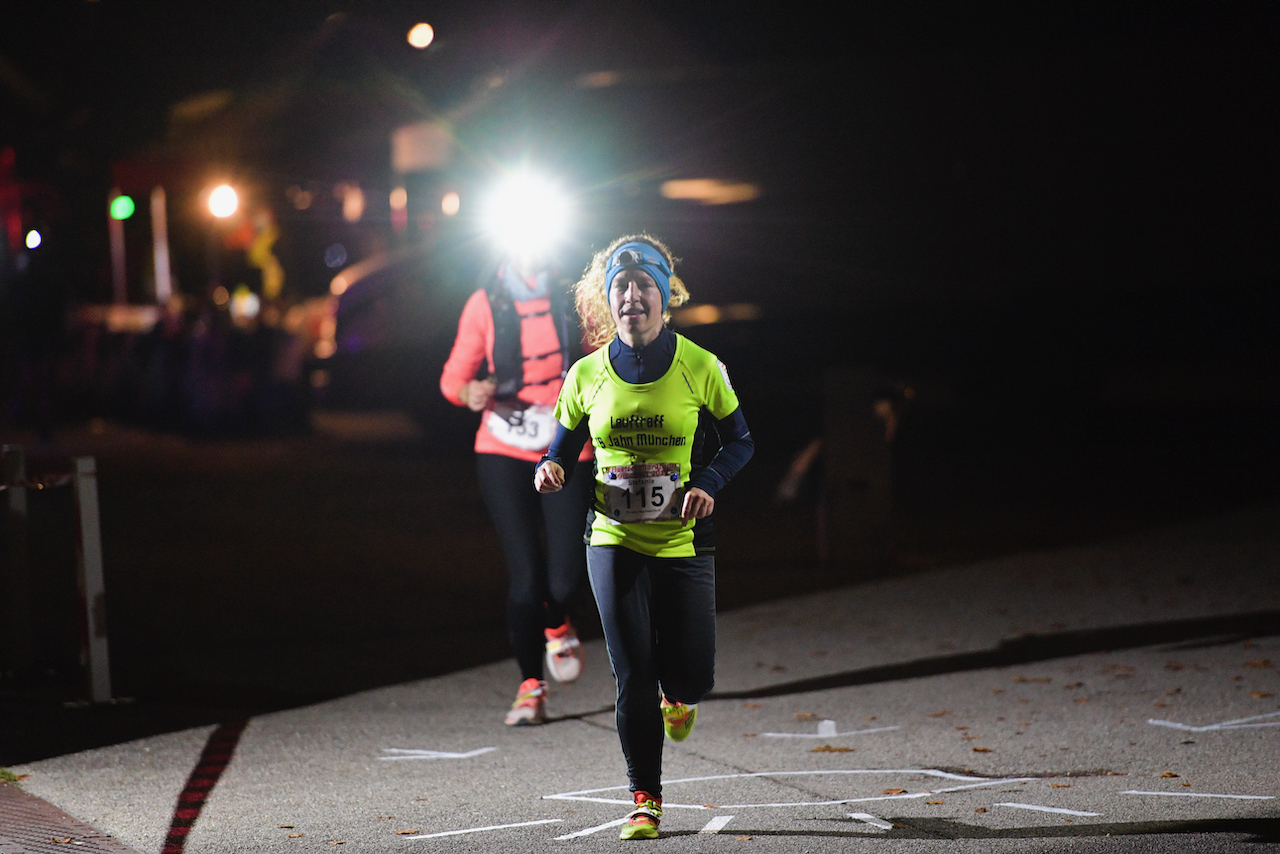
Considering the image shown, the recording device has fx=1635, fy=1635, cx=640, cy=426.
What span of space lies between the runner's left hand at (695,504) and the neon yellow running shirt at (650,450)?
7 centimetres

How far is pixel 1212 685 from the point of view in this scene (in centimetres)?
717

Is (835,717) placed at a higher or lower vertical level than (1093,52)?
lower

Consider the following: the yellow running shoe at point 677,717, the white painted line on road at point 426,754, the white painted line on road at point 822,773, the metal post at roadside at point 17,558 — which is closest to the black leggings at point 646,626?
the yellow running shoe at point 677,717

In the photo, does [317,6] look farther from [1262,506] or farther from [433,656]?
[1262,506]

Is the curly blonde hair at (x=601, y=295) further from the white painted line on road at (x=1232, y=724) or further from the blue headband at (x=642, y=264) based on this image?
the white painted line on road at (x=1232, y=724)

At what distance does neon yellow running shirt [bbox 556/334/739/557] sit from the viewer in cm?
494

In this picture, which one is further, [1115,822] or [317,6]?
[317,6]

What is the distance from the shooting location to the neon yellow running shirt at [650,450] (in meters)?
4.94

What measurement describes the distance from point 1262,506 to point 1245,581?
380 centimetres

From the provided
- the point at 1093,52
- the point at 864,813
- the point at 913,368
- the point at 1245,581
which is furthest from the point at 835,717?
the point at 1093,52

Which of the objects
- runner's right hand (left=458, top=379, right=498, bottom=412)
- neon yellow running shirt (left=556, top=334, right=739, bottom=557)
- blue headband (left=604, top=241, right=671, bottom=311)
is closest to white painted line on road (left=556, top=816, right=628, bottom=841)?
neon yellow running shirt (left=556, top=334, right=739, bottom=557)

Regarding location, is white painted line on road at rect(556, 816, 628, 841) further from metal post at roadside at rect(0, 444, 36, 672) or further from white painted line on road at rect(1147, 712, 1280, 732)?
metal post at roadside at rect(0, 444, 36, 672)

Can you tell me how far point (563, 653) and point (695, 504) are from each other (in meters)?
2.23

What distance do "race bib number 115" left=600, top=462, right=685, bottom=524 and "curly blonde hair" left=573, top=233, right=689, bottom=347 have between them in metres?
0.52
